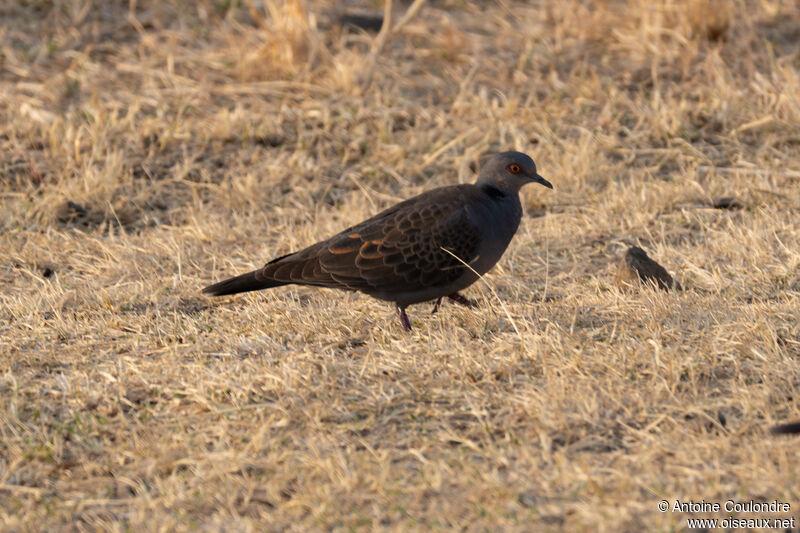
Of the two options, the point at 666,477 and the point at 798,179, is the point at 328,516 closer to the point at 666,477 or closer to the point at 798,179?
the point at 666,477

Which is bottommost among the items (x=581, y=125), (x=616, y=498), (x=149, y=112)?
(x=149, y=112)

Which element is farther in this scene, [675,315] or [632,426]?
[675,315]

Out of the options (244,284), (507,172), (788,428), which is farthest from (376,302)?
(788,428)

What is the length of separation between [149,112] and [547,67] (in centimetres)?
392

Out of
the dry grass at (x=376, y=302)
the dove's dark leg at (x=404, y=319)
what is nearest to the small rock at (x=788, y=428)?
the dry grass at (x=376, y=302)

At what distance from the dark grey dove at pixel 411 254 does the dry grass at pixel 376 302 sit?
0.21 metres

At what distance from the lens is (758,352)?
4473 mm

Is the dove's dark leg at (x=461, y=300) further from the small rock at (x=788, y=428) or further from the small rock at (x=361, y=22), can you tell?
the small rock at (x=361, y=22)

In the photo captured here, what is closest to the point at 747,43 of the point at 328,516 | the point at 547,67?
the point at 547,67

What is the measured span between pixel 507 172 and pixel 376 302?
110 cm

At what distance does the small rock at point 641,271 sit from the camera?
5.60 metres

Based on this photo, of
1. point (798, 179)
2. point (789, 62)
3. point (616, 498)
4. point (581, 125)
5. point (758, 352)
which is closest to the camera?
point (616, 498)

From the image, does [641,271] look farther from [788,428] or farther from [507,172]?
[788,428]

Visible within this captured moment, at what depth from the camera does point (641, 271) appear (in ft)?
18.4
